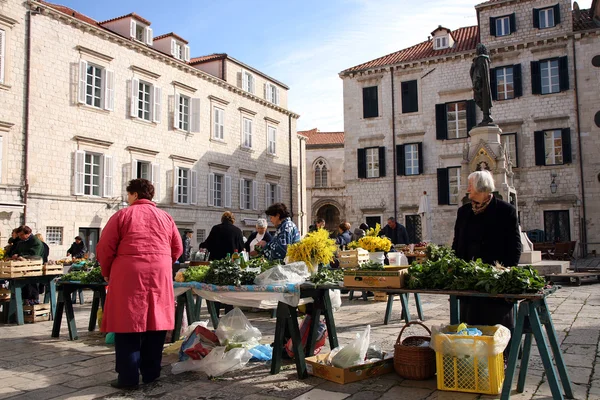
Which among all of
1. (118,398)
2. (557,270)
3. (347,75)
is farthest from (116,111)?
(118,398)

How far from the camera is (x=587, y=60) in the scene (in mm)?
24266

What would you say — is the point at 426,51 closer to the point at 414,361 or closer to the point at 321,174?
the point at 321,174

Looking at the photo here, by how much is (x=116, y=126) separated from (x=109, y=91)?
146 centimetres

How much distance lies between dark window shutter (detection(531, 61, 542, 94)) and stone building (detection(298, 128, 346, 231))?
19513 millimetres

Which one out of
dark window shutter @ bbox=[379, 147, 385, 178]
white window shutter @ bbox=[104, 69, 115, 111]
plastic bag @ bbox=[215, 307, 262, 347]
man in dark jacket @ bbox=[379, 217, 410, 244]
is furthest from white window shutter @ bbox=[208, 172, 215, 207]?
plastic bag @ bbox=[215, 307, 262, 347]

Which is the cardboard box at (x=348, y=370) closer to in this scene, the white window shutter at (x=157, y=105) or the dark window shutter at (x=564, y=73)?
the white window shutter at (x=157, y=105)

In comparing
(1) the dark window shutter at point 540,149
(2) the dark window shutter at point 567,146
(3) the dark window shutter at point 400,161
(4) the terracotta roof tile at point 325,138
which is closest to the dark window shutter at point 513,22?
(1) the dark window shutter at point 540,149

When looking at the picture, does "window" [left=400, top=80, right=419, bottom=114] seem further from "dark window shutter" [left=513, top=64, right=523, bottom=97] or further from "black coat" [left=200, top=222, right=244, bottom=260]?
"black coat" [left=200, top=222, right=244, bottom=260]

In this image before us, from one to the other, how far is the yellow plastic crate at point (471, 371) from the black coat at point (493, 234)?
0.86 metres

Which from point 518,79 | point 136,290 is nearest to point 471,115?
point 518,79

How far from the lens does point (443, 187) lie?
26688 mm

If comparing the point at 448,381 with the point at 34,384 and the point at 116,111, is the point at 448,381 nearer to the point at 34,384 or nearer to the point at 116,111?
the point at 34,384

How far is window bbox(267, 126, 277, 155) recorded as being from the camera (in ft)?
104

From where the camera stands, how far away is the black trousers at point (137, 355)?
475cm
